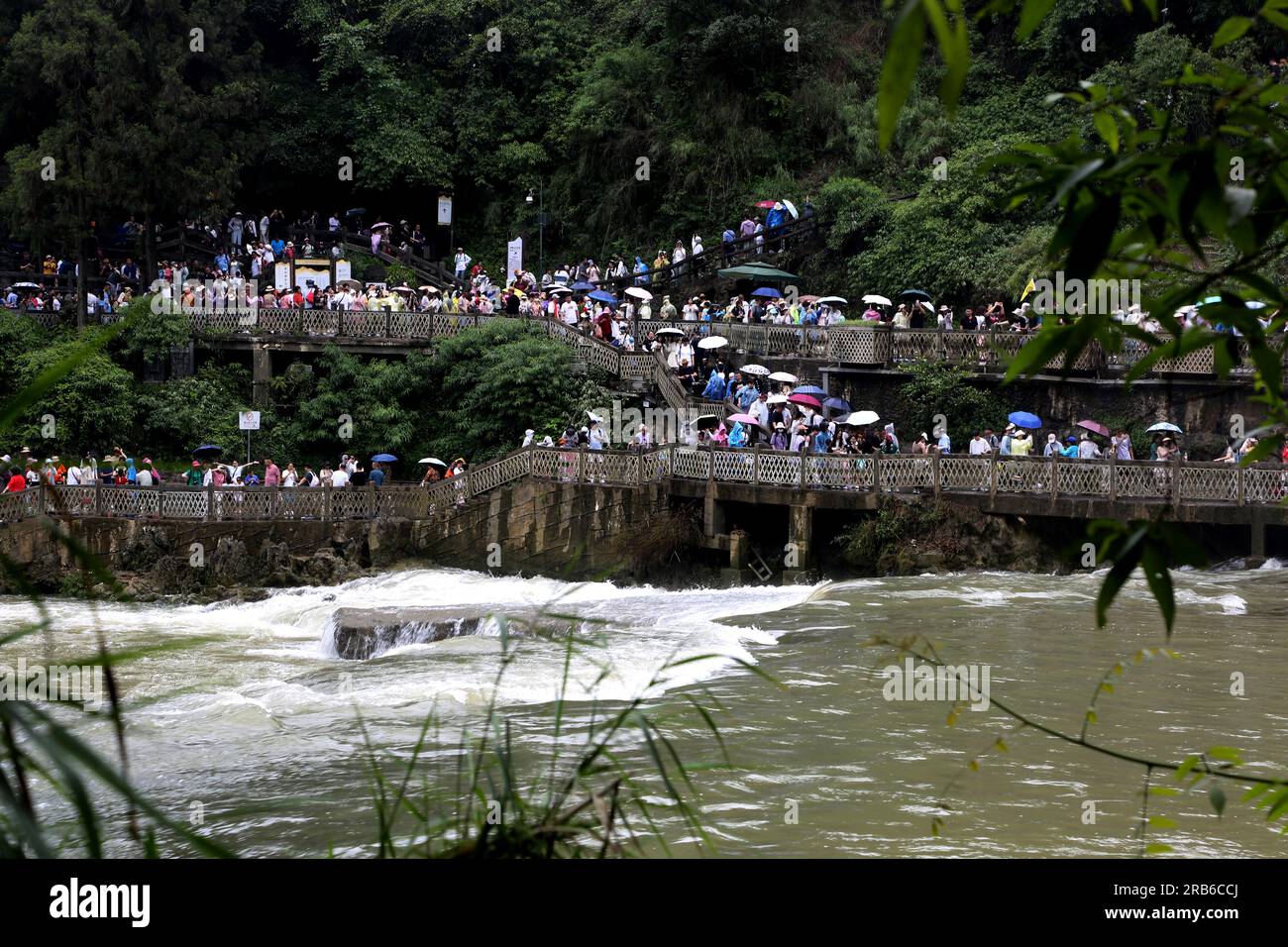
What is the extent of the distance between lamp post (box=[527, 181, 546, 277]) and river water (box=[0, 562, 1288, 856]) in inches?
783

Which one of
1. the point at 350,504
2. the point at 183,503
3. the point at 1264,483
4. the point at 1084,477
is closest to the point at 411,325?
the point at 350,504

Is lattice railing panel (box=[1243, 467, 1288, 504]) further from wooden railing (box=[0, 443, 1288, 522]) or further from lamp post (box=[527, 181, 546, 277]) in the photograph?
lamp post (box=[527, 181, 546, 277])

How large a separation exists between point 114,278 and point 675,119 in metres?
16.6

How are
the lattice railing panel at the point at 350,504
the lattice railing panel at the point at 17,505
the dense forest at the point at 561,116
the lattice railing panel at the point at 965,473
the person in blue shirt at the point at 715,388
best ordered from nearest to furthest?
the lattice railing panel at the point at 965,473 → the lattice railing panel at the point at 17,505 → the lattice railing panel at the point at 350,504 → the person in blue shirt at the point at 715,388 → the dense forest at the point at 561,116

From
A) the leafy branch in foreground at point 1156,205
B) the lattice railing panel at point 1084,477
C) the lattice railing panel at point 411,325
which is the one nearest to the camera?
the leafy branch in foreground at point 1156,205

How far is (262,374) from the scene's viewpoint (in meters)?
35.2

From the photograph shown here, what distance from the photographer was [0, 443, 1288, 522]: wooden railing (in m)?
24.2

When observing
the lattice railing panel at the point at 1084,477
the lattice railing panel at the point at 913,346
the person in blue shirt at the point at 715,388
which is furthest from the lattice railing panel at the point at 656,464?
the lattice railing panel at the point at 1084,477

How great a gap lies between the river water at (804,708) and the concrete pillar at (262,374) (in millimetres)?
10265

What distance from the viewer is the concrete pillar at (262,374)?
35.0 meters

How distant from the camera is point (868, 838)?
1121 centimetres

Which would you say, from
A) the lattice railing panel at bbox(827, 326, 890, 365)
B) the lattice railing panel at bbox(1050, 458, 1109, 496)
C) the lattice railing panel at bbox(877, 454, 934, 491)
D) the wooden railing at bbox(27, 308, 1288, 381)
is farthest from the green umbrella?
the lattice railing panel at bbox(1050, 458, 1109, 496)

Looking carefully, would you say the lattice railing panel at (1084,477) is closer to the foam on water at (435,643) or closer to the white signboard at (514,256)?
the foam on water at (435,643)
